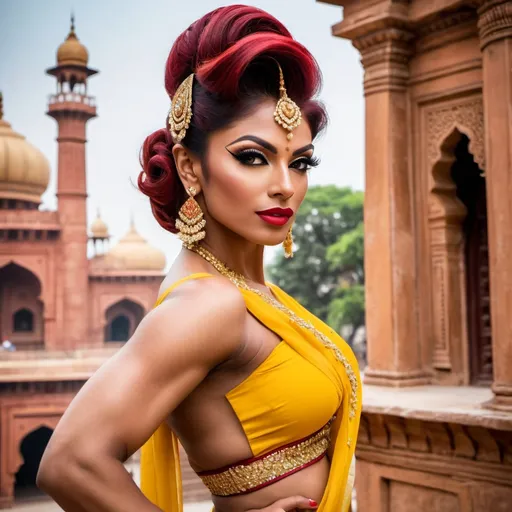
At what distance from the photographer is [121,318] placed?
22.3m

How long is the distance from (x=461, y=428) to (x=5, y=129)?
1886 centimetres

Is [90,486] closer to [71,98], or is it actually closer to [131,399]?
[131,399]

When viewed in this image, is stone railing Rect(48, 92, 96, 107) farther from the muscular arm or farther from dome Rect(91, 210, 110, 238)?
the muscular arm

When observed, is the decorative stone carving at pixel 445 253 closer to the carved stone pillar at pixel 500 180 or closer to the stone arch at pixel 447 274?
the stone arch at pixel 447 274

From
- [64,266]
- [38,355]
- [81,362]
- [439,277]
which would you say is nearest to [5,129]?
[64,266]

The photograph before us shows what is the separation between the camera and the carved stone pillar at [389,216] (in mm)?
4512

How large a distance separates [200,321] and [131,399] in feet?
0.53

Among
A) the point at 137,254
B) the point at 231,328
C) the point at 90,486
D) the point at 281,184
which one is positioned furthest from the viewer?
the point at 137,254

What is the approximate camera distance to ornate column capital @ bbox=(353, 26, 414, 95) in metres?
4.52

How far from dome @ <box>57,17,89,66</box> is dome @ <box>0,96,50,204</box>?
7.52 ft

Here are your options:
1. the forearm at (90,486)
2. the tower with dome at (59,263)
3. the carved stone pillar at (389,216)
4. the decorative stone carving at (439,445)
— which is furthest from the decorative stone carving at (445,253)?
the tower with dome at (59,263)

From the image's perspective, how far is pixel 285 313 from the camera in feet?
4.58

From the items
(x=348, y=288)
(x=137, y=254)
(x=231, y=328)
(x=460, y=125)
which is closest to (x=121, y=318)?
(x=137, y=254)

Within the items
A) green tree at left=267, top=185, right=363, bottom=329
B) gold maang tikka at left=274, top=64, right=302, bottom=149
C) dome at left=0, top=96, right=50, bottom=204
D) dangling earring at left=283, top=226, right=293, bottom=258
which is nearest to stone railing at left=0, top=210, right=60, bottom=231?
dome at left=0, top=96, right=50, bottom=204
